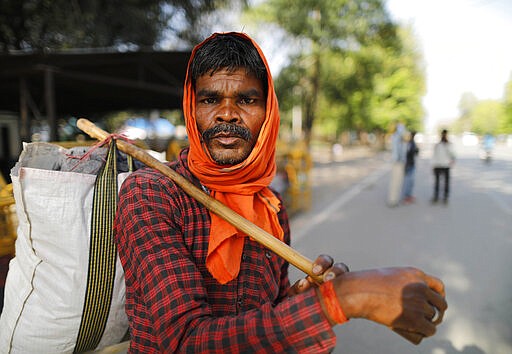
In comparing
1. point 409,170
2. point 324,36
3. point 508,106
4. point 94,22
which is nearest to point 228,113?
point 409,170

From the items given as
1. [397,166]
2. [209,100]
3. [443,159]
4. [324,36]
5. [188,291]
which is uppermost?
[324,36]

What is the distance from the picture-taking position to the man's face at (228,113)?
1.22m

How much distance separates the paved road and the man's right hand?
2.02 m

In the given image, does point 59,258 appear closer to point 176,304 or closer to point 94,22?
point 176,304

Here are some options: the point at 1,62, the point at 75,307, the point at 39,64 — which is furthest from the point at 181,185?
the point at 1,62

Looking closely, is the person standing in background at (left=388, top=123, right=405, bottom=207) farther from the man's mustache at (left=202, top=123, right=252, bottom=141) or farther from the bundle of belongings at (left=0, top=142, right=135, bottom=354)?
the bundle of belongings at (left=0, top=142, right=135, bottom=354)

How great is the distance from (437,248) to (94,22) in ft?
30.6

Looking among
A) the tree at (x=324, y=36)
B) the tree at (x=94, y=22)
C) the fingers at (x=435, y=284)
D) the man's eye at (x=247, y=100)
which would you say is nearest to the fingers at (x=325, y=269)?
the fingers at (x=435, y=284)

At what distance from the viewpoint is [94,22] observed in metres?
8.93

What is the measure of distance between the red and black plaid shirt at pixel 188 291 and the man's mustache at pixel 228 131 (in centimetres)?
17

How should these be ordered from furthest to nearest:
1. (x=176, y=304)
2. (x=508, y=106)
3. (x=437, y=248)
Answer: (x=508, y=106) < (x=437, y=248) < (x=176, y=304)

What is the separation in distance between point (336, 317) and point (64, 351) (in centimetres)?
98

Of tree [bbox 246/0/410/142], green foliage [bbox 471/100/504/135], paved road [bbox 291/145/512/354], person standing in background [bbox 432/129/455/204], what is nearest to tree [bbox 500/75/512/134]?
green foliage [bbox 471/100/504/135]

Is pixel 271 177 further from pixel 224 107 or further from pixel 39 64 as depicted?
pixel 39 64
